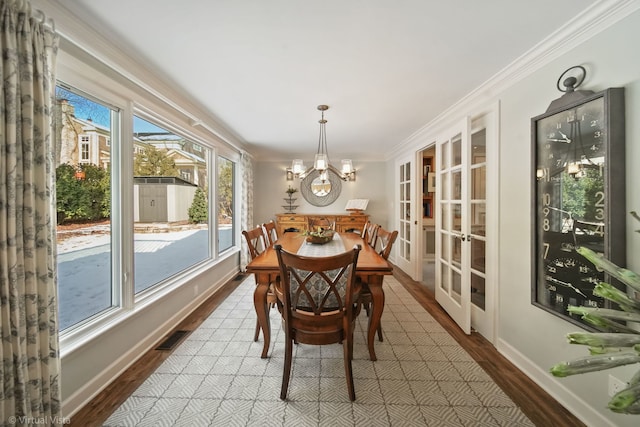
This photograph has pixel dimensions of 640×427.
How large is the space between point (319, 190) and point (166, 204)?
3284 millimetres

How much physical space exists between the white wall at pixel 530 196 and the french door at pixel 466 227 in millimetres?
188

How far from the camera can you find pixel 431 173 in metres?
5.18

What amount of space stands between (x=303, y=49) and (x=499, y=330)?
9.02 ft

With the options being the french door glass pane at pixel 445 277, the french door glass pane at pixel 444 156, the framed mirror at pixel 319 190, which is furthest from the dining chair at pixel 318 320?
the framed mirror at pixel 319 190

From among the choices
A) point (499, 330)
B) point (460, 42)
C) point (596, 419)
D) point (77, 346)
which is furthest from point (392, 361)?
point (460, 42)

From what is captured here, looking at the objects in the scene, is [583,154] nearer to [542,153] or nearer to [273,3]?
[542,153]

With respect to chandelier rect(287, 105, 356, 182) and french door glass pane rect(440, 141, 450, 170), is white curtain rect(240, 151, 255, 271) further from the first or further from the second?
french door glass pane rect(440, 141, 450, 170)

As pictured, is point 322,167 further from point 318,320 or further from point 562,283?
point 562,283

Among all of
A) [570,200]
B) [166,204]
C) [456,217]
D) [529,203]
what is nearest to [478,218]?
[456,217]

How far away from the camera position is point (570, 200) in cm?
154

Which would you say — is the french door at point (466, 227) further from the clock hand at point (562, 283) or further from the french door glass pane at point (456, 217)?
the clock hand at point (562, 283)

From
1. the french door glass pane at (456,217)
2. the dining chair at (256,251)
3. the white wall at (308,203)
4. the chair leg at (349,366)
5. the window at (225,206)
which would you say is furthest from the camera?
the white wall at (308,203)

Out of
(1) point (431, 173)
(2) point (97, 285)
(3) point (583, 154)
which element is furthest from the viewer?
(1) point (431, 173)

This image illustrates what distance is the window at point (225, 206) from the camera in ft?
13.1
